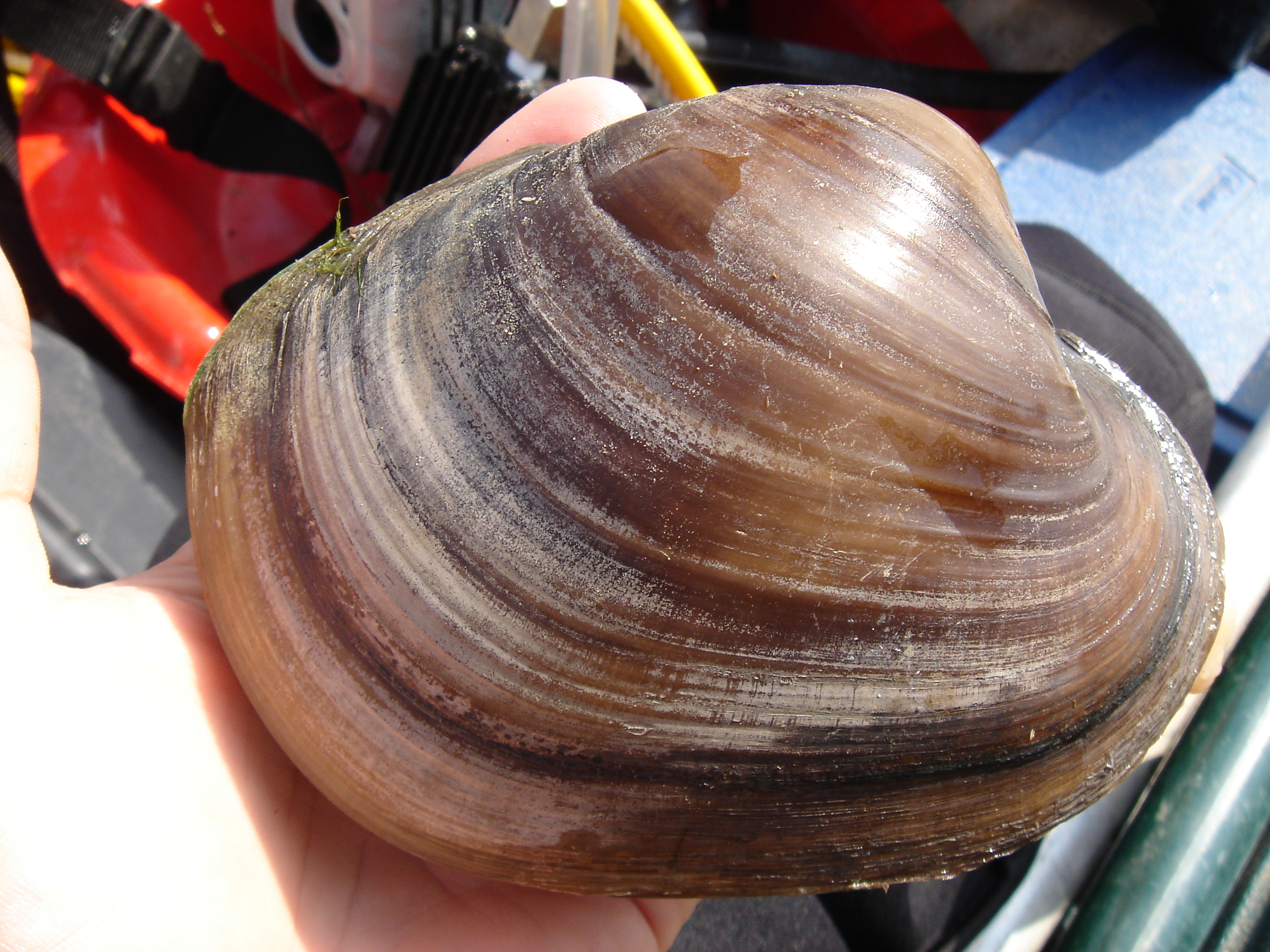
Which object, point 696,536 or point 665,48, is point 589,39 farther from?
point 696,536

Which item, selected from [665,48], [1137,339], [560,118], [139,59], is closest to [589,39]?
[665,48]

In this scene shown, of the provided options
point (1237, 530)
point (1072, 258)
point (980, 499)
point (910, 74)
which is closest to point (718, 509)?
point (980, 499)

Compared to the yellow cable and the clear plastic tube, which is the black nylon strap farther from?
the yellow cable

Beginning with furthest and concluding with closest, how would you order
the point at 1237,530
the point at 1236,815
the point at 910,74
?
the point at 910,74
the point at 1237,530
the point at 1236,815

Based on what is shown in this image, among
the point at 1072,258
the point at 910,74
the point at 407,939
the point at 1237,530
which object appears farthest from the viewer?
the point at 910,74

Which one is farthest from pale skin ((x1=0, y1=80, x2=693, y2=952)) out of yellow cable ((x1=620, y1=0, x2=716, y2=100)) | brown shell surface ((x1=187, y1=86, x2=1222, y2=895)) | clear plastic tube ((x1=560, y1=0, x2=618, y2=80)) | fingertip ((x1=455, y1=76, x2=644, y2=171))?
yellow cable ((x1=620, y1=0, x2=716, y2=100))

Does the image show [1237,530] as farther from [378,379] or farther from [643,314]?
[378,379]

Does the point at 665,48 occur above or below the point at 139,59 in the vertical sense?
above
